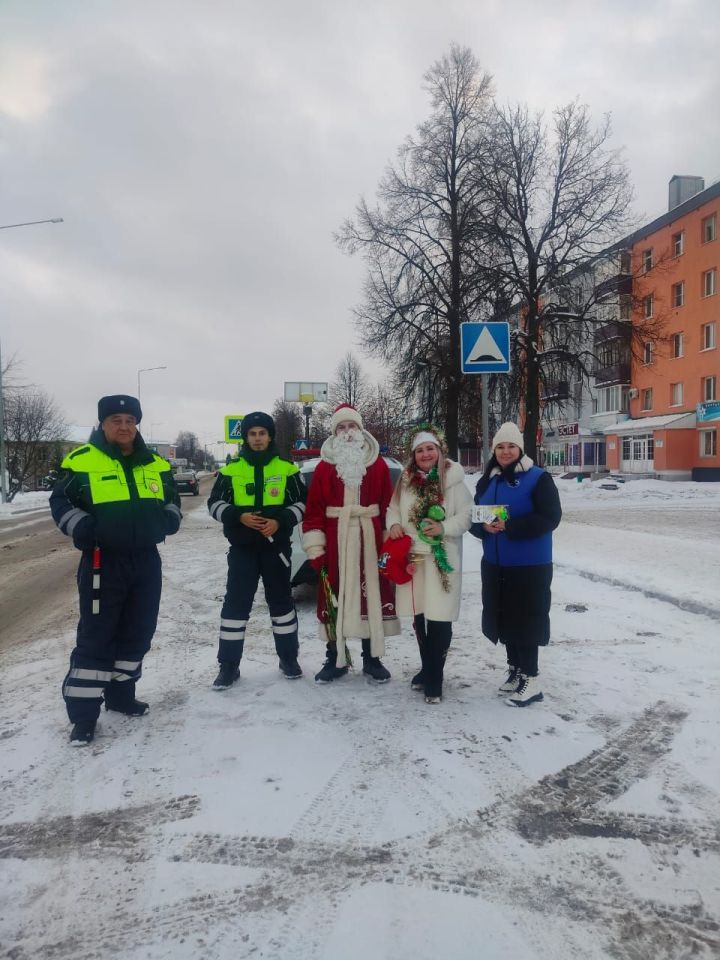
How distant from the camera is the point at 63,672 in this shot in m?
4.40

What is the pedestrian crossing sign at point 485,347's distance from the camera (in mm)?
6438

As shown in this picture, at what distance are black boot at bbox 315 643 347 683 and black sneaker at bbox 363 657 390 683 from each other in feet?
0.56

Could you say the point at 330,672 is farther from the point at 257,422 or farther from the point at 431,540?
the point at 257,422

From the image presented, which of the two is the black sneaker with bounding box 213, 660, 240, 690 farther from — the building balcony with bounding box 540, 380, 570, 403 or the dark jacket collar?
the building balcony with bounding box 540, 380, 570, 403

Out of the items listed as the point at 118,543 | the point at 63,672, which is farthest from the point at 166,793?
the point at 63,672

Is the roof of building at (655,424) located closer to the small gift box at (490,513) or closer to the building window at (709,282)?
the building window at (709,282)

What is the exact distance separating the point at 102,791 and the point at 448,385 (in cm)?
1799

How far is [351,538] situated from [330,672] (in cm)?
95

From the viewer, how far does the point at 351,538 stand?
13.2ft

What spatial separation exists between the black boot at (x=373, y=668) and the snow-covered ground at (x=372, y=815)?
0.35 ft

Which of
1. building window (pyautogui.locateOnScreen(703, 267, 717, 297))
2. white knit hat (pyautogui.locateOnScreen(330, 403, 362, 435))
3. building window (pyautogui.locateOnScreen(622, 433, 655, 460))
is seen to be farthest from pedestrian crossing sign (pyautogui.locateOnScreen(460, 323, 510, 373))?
building window (pyautogui.locateOnScreen(622, 433, 655, 460))

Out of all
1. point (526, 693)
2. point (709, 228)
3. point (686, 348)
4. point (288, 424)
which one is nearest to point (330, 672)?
point (526, 693)

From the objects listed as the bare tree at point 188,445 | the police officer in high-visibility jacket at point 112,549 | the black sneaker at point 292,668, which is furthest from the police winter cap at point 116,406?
the bare tree at point 188,445

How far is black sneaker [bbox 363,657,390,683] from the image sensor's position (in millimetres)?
4109
